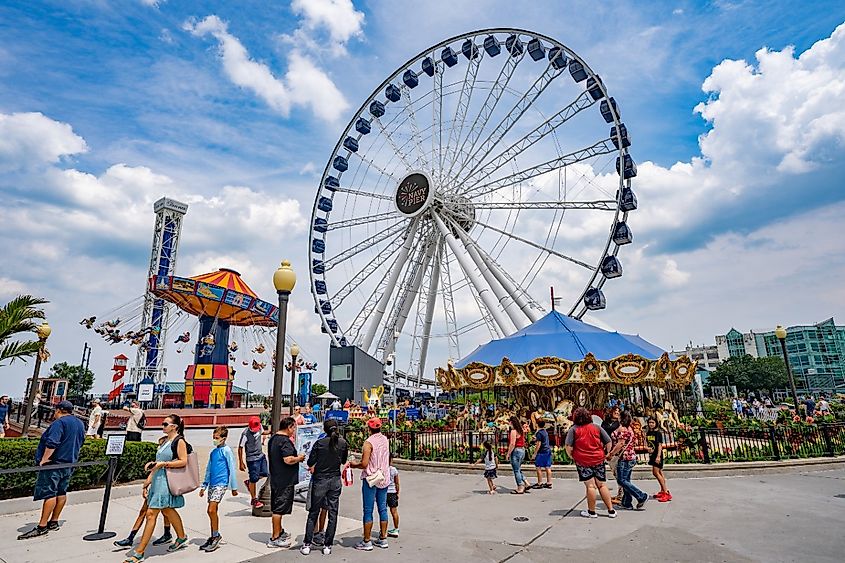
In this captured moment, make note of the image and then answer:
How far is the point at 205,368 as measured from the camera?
115 feet

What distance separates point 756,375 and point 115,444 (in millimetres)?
78987

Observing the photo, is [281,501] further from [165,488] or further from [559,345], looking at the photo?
[559,345]

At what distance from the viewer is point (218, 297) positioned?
114ft

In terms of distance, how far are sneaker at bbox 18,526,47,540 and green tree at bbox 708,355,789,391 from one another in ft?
256

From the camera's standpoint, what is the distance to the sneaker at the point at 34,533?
617 centimetres

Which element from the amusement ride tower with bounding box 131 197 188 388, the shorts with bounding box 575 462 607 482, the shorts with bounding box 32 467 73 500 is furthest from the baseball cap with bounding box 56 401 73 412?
the amusement ride tower with bounding box 131 197 188 388

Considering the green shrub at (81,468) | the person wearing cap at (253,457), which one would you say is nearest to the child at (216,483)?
the person wearing cap at (253,457)

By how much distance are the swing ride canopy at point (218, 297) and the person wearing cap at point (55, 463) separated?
88.1 ft

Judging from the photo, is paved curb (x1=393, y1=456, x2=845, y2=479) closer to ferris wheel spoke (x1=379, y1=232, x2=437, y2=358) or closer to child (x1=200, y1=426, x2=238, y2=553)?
child (x1=200, y1=426, x2=238, y2=553)

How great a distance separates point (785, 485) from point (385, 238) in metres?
22.1

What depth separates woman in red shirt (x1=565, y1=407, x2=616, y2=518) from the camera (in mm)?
7250

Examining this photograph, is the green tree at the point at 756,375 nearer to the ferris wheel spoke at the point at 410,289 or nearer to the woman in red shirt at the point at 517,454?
the ferris wheel spoke at the point at 410,289

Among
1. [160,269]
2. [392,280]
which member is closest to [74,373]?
[160,269]

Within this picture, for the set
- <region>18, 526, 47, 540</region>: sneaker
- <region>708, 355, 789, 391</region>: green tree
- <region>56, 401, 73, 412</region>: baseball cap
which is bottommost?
<region>18, 526, 47, 540</region>: sneaker
